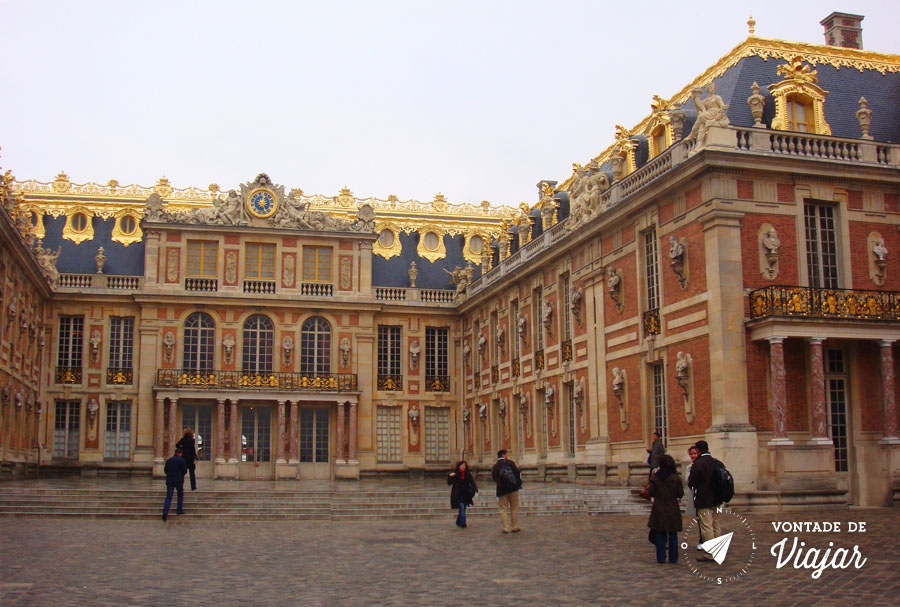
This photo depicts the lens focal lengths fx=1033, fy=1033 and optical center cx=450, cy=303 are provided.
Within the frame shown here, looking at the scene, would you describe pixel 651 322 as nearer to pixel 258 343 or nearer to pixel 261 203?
pixel 258 343

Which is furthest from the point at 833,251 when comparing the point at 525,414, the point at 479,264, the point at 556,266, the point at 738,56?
the point at 479,264

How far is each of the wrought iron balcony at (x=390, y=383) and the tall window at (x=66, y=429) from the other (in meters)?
11.6

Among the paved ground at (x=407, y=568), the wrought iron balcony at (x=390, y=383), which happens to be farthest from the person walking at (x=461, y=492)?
the wrought iron balcony at (x=390, y=383)

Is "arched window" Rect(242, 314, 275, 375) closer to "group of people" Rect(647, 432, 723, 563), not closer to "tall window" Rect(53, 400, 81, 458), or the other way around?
"tall window" Rect(53, 400, 81, 458)

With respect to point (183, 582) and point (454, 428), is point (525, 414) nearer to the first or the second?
point (454, 428)

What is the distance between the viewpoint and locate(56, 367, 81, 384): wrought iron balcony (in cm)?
3900

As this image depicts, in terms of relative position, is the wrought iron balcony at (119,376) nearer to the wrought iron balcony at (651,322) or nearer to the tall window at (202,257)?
the tall window at (202,257)

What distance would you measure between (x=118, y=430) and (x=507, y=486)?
86.5 feet

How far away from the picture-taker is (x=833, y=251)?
23.6 meters

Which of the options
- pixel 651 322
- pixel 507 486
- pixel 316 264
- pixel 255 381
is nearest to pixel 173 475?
pixel 507 486

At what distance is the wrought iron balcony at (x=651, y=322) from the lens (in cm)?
2508

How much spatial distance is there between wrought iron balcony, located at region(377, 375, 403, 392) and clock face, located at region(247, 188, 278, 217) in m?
7.97

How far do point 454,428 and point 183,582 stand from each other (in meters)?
30.7

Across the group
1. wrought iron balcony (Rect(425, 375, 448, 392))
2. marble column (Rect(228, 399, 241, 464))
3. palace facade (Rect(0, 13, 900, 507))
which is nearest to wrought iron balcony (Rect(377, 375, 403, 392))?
palace facade (Rect(0, 13, 900, 507))
